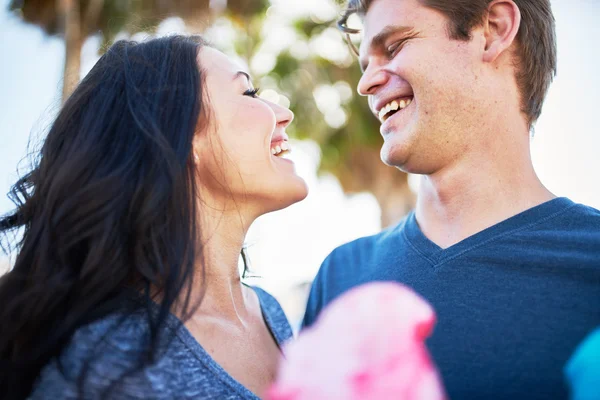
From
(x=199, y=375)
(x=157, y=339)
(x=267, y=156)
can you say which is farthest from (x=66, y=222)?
(x=267, y=156)

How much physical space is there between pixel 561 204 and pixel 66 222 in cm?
191

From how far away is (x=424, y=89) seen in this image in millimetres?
2463

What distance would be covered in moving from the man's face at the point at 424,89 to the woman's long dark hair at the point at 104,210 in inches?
37.8

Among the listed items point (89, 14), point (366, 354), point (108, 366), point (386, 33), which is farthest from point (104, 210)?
point (89, 14)

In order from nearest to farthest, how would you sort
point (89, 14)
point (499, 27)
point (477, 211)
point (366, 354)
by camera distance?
point (366, 354), point (477, 211), point (499, 27), point (89, 14)

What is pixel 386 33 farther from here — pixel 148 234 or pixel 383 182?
pixel 383 182

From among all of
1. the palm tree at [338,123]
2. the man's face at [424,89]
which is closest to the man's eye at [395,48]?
the man's face at [424,89]

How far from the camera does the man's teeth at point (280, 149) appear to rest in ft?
8.13

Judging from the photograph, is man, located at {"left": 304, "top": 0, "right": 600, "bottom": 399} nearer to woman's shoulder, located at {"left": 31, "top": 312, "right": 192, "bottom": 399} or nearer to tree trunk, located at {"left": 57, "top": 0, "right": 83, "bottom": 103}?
woman's shoulder, located at {"left": 31, "top": 312, "right": 192, "bottom": 399}

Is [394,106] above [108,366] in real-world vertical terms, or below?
above

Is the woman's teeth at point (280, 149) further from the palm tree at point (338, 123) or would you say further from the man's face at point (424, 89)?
the palm tree at point (338, 123)

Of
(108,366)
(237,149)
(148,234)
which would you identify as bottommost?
(108,366)

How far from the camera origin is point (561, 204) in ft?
7.20

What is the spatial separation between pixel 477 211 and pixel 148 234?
1.38 m
